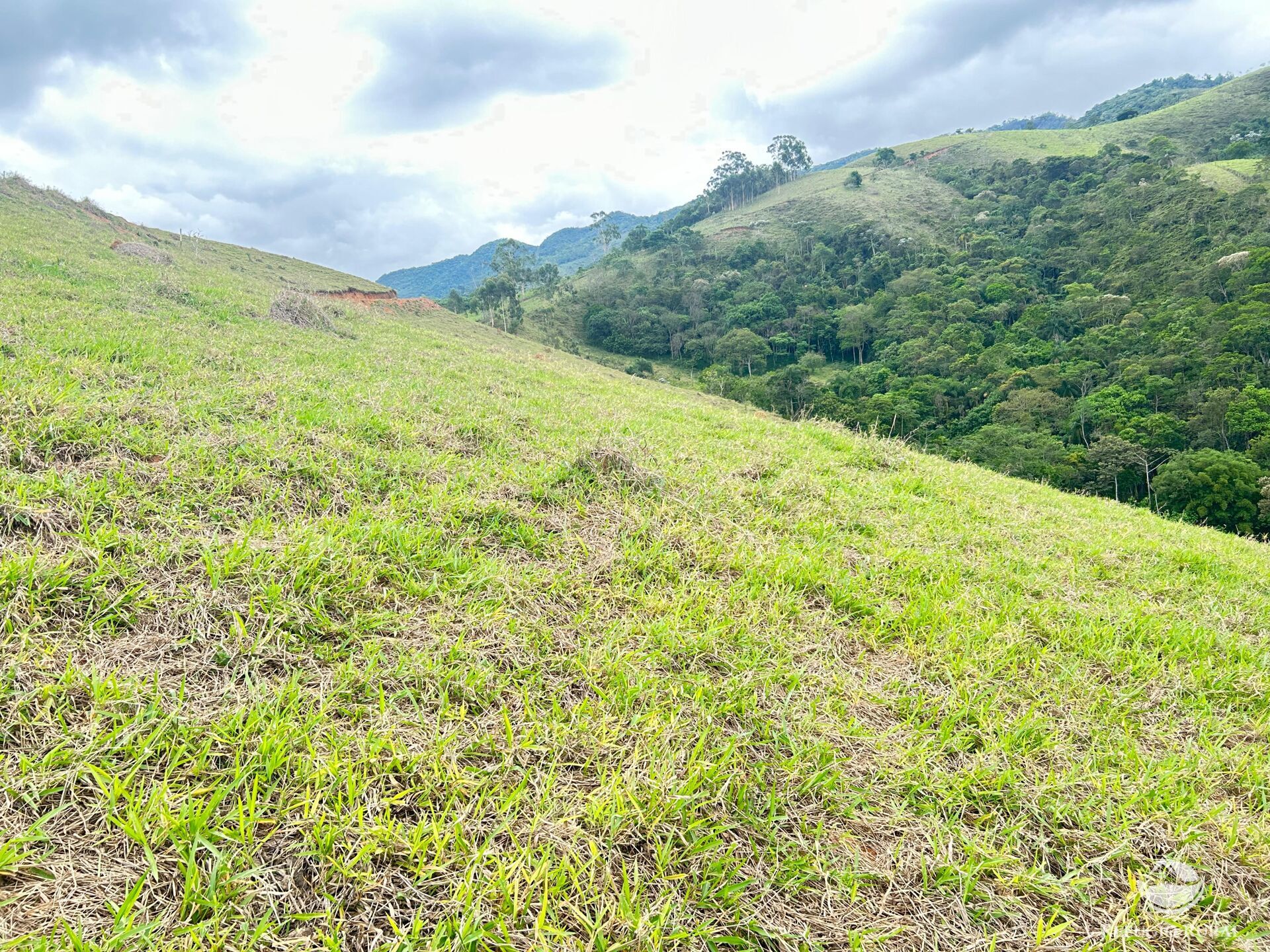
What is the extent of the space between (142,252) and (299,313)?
1492cm

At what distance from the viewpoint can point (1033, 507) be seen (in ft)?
25.4

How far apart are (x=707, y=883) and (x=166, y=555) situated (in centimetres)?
335

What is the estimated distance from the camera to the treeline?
37750 millimetres

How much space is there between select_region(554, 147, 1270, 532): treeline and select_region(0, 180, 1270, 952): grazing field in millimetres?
36581

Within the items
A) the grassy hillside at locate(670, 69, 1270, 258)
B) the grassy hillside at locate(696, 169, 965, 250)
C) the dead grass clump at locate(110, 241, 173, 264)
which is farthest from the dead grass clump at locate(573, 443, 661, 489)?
the grassy hillside at locate(696, 169, 965, 250)

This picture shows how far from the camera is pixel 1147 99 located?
160 m

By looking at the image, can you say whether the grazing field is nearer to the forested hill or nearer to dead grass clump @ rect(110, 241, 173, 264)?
the forested hill

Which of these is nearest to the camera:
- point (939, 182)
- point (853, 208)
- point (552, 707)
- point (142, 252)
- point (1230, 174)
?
point (552, 707)

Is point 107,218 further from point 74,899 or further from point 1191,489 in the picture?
point 1191,489

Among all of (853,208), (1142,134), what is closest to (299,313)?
(853,208)

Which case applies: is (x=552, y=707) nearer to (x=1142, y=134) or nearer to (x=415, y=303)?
(x=415, y=303)

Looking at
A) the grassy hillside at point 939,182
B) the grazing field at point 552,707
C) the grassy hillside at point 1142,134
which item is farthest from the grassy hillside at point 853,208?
the grazing field at point 552,707

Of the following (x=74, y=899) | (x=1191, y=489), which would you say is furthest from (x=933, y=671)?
(x=1191, y=489)

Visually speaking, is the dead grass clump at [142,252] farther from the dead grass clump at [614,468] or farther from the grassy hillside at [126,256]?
the dead grass clump at [614,468]
